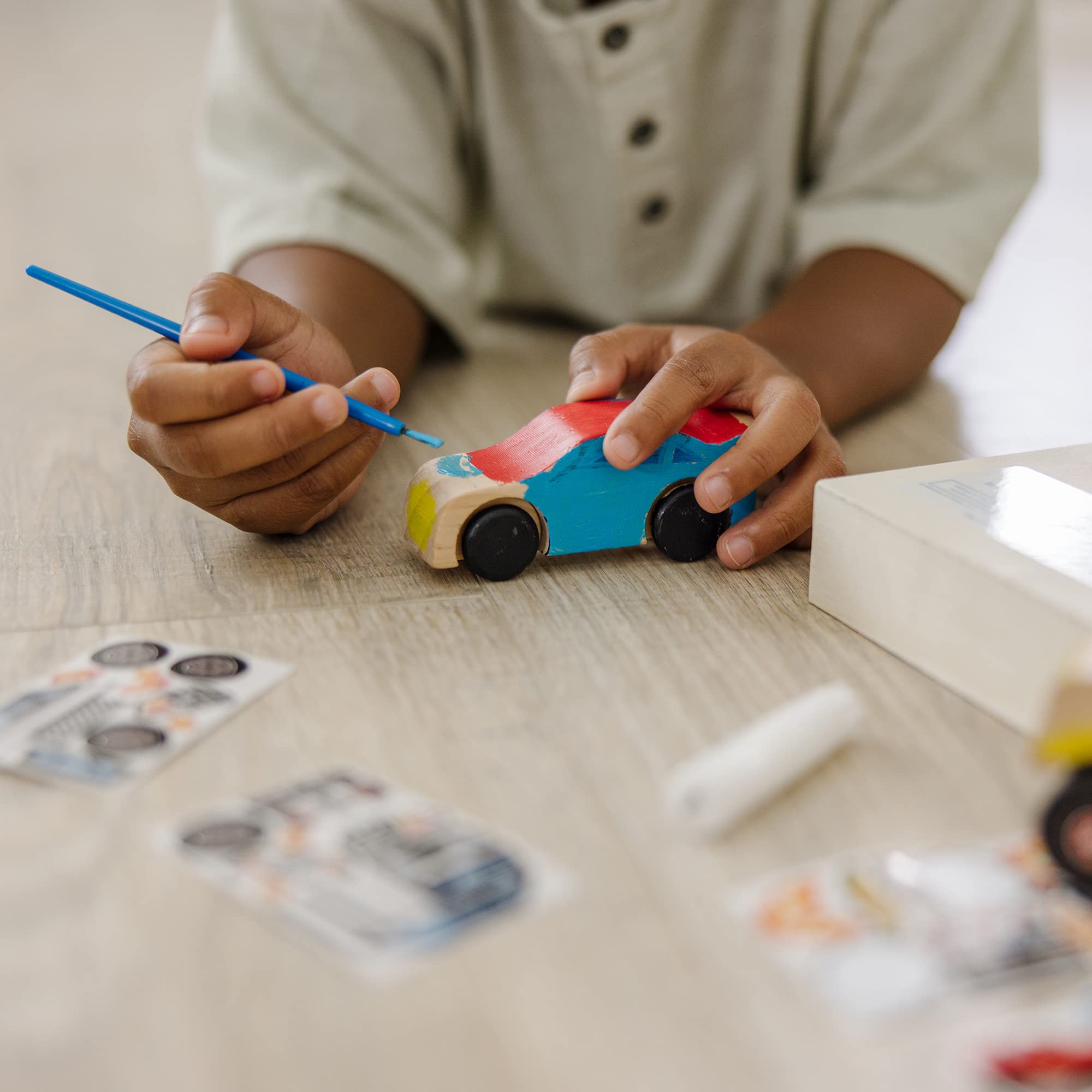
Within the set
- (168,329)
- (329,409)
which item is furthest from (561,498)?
(168,329)

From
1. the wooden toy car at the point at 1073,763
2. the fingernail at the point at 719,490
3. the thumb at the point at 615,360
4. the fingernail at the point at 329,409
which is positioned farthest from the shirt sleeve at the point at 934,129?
the wooden toy car at the point at 1073,763

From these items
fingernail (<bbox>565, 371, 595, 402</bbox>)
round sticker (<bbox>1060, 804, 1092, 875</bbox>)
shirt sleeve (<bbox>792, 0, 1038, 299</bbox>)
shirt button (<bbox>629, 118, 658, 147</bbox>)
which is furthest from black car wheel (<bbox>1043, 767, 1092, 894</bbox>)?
shirt button (<bbox>629, 118, 658, 147</bbox>)

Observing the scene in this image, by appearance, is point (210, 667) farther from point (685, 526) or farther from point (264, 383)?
point (685, 526)

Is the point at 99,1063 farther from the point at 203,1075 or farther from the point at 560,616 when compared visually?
the point at 560,616

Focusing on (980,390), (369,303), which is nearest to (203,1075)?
(369,303)

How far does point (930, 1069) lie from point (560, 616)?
320 mm

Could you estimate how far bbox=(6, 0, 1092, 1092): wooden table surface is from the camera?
0.35m

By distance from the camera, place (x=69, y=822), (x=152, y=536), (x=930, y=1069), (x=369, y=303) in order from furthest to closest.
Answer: (x=369, y=303)
(x=152, y=536)
(x=69, y=822)
(x=930, y=1069)

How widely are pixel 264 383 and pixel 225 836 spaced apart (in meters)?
0.26

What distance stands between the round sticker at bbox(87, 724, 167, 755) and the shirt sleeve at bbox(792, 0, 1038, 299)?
720 mm

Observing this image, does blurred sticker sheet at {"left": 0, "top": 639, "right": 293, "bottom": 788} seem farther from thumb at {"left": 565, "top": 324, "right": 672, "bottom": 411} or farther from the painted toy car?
thumb at {"left": 565, "top": 324, "right": 672, "bottom": 411}

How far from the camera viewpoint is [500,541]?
2.11 ft

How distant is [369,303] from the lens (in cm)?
94

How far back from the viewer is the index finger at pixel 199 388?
0.60m
